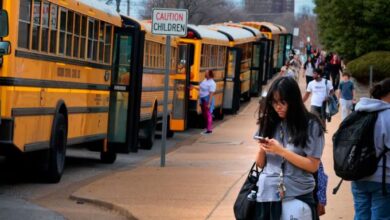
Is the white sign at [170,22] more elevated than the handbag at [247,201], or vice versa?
the white sign at [170,22]

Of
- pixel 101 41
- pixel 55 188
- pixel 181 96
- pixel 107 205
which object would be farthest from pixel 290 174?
pixel 181 96

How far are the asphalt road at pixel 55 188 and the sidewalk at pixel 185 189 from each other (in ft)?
1.04

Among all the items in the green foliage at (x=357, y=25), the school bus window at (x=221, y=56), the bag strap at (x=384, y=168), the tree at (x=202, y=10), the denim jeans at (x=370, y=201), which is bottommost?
the denim jeans at (x=370, y=201)

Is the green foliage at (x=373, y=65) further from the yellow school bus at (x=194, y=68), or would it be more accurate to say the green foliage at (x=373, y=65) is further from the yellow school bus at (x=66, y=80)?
the yellow school bus at (x=66, y=80)

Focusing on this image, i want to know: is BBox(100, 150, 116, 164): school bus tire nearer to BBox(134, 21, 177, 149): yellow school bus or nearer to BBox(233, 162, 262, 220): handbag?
BBox(134, 21, 177, 149): yellow school bus

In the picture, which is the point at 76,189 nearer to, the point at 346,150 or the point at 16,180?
the point at 16,180

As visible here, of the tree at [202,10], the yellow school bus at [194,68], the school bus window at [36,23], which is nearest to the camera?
the school bus window at [36,23]

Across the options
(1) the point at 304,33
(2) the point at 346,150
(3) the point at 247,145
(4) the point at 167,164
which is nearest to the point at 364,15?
(3) the point at 247,145

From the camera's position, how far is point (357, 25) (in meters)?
27.2

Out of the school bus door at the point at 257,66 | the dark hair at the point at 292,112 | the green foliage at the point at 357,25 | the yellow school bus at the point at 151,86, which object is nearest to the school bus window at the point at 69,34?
the yellow school bus at the point at 151,86

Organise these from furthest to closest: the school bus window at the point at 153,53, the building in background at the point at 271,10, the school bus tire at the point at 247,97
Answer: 1. the building in background at the point at 271,10
2. the school bus tire at the point at 247,97
3. the school bus window at the point at 153,53

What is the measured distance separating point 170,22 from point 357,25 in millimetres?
14466

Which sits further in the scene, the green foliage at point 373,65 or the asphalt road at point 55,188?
the green foliage at point 373,65

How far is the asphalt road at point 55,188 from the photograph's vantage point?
978 cm
